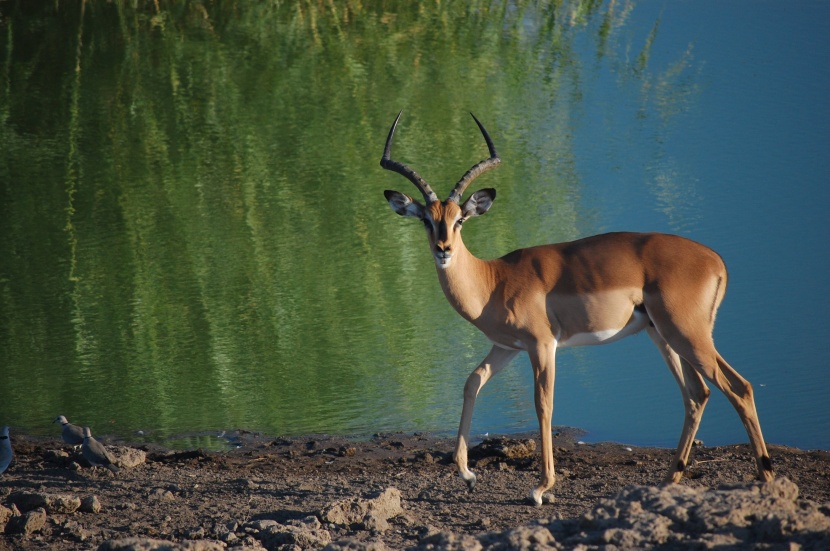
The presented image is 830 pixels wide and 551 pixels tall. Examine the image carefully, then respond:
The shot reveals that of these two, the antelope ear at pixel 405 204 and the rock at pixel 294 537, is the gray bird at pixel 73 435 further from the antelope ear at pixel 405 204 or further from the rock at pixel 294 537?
the antelope ear at pixel 405 204

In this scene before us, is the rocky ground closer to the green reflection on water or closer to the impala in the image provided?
the impala

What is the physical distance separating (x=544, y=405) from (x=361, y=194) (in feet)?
26.1

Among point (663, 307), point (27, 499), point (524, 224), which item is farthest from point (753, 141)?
point (27, 499)

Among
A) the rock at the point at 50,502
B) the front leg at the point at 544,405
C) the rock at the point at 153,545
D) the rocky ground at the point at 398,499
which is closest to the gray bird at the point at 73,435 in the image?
the rocky ground at the point at 398,499

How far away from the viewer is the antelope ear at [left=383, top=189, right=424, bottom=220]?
26.7 feet

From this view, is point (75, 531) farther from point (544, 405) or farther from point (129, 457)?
point (544, 405)

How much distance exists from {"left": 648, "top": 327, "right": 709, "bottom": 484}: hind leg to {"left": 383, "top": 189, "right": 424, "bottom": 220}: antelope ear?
1922 mm

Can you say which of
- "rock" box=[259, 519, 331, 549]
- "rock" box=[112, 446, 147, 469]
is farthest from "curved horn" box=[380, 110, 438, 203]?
"rock" box=[112, 446, 147, 469]

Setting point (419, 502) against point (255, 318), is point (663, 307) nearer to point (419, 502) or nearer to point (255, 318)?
point (419, 502)

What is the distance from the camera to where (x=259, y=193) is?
49.5ft

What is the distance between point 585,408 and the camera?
936 centimetres

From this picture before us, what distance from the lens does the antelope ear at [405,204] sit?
321 inches

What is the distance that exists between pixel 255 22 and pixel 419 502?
57.6 ft

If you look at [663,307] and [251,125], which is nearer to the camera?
[663,307]
